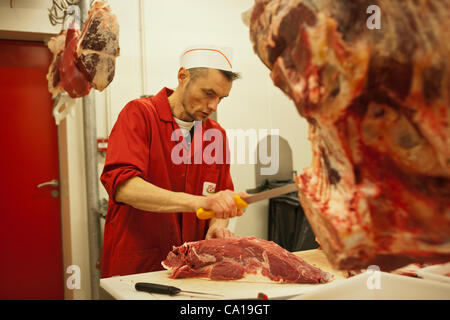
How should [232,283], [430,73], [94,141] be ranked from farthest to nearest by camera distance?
[94,141] < [232,283] < [430,73]

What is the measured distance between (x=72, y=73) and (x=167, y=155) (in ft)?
2.69

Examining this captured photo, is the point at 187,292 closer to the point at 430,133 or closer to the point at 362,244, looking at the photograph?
the point at 362,244

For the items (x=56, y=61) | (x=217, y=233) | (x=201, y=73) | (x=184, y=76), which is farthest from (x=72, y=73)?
(x=217, y=233)

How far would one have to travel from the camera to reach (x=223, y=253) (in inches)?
63.6

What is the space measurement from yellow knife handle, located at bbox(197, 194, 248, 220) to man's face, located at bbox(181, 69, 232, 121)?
24.6 inches

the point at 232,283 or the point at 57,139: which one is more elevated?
the point at 57,139

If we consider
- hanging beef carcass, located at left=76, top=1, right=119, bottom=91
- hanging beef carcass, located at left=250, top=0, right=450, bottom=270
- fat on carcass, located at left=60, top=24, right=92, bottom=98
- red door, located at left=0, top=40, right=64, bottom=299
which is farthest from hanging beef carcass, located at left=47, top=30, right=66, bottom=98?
hanging beef carcass, located at left=250, top=0, right=450, bottom=270

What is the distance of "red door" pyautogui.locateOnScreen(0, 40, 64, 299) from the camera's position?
3051 mm

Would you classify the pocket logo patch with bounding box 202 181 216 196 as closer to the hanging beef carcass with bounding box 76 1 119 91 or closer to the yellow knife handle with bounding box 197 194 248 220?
the yellow knife handle with bounding box 197 194 248 220

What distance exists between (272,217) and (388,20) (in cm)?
270

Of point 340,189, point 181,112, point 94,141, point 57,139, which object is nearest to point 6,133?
point 57,139

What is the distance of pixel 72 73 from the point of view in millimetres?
2281

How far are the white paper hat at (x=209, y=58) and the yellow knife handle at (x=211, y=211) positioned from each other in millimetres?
756

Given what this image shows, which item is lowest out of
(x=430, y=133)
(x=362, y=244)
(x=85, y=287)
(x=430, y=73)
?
(x=85, y=287)
